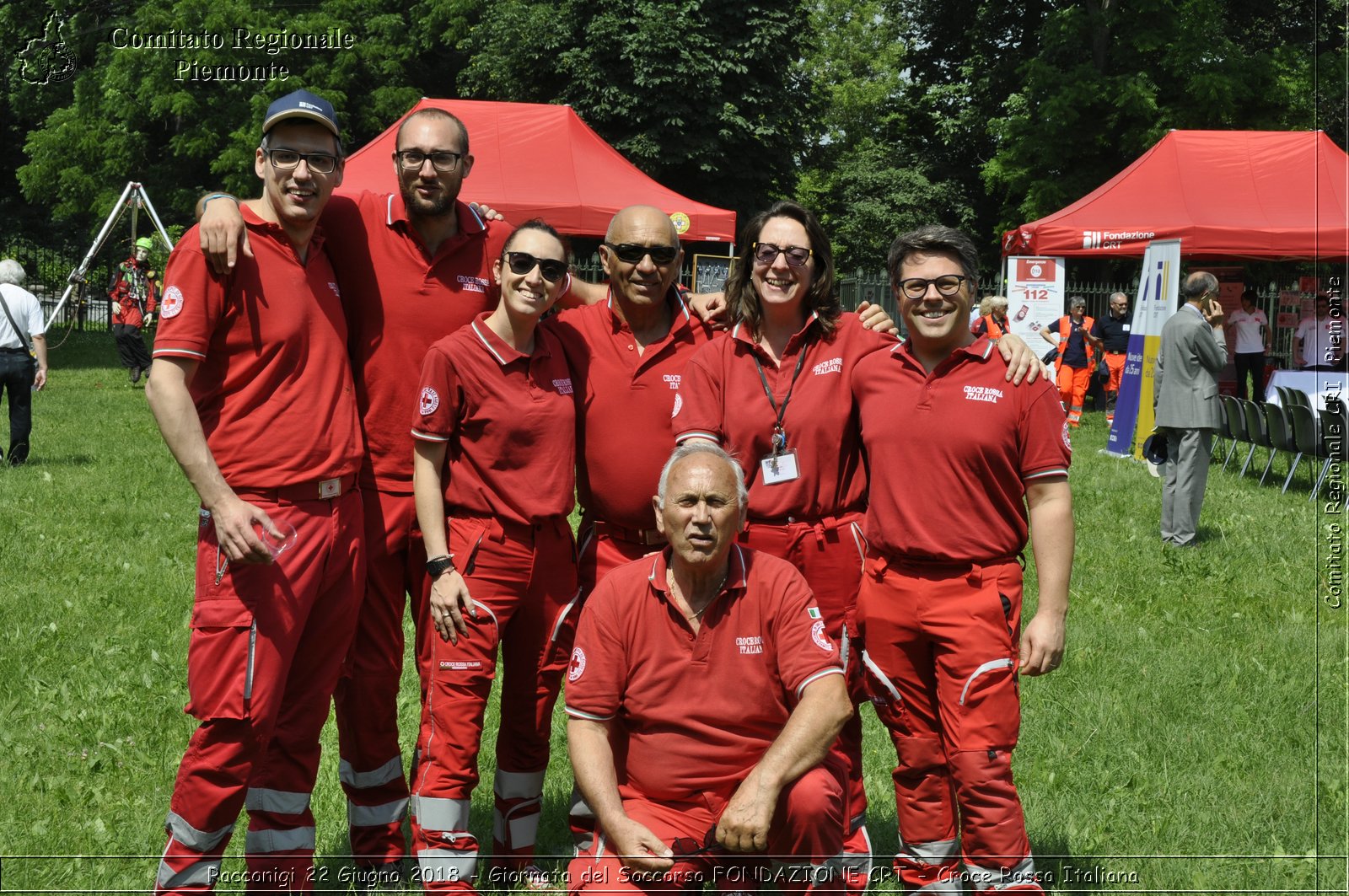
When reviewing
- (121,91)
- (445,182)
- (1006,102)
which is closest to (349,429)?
(445,182)

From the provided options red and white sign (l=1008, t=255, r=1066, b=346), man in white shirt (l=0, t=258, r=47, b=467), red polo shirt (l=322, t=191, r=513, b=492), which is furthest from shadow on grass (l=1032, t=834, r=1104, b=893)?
red and white sign (l=1008, t=255, r=1066, b=346)

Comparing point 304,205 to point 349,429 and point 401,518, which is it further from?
point 401,518

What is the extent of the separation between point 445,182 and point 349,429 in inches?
37.7

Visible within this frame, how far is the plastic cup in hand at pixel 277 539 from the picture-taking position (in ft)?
12.0

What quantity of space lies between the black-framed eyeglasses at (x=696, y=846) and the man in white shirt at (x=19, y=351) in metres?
11.6

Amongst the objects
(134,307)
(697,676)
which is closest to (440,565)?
(697,676)

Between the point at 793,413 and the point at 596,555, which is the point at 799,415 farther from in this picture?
the point at 596,555

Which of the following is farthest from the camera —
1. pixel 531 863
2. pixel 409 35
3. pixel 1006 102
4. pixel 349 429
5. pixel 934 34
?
pixel 934 34

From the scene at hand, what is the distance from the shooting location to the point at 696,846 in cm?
364

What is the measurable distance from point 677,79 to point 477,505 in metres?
29.9

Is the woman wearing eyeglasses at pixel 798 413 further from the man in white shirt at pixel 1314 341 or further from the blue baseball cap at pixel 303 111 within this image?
the man in white shirt at pixel 1314 341

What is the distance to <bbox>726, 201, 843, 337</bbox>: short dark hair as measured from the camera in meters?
4.34

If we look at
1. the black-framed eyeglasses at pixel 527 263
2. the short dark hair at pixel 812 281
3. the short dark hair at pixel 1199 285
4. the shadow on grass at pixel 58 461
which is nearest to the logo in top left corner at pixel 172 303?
the black-framed eyeglasses at pixel 527 263

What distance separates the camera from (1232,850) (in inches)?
196
